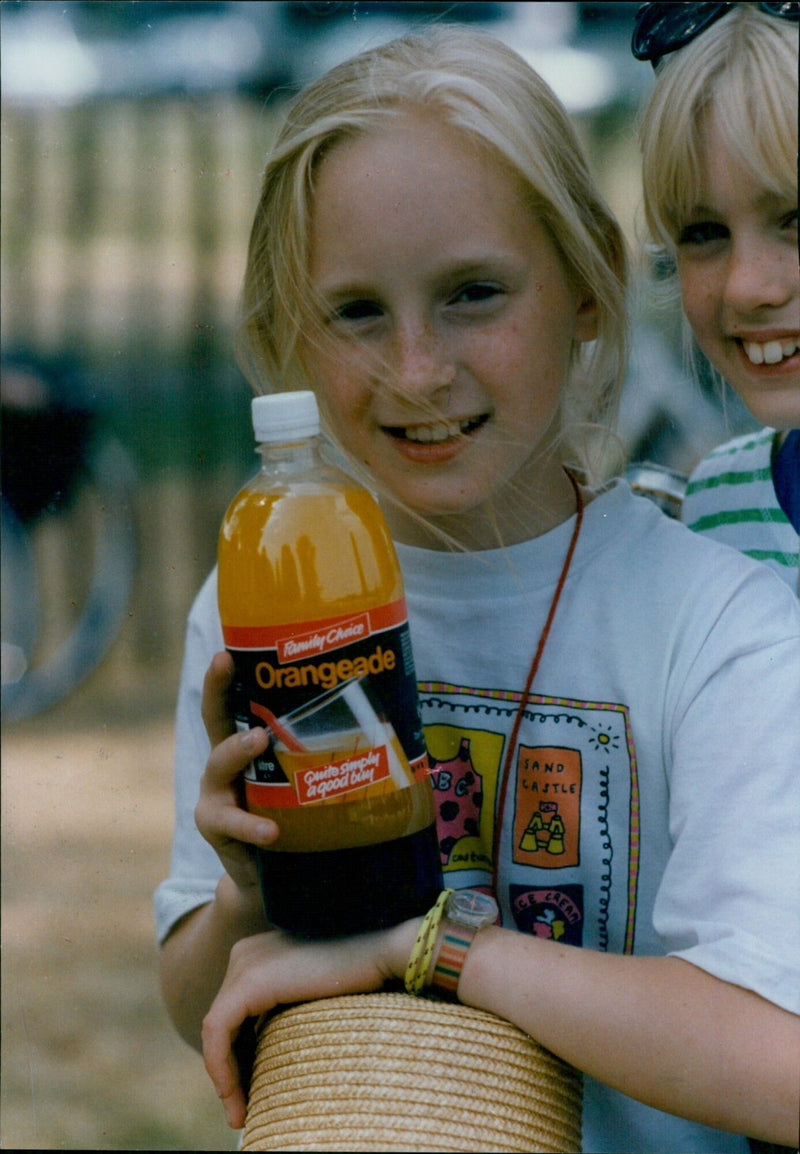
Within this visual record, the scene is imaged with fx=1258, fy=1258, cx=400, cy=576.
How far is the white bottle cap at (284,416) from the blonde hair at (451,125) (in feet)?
0.61

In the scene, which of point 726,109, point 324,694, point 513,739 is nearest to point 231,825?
point 324,694

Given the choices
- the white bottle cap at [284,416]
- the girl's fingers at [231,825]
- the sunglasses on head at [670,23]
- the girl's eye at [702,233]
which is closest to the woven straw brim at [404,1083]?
the girl's fingers at [231,825]

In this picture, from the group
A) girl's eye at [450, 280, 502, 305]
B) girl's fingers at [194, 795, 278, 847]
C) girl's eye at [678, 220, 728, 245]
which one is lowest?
girl's fingers at [194, 795, 278, 847]

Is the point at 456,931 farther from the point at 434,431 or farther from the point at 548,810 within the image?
the point at 434,431

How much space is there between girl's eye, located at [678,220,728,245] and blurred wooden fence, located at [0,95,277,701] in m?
0.35

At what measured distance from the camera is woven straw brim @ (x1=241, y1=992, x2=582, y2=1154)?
2.62 ft

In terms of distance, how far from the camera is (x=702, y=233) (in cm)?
100

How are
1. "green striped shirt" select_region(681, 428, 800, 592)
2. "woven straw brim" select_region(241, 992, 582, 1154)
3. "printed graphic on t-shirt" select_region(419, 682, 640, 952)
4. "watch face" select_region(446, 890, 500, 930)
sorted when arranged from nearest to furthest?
"woven straw brim" select_region(241, 992, 582, 1154) < "watch face" select_region(446, 890, 500, 930) < "printed graphic on t-shirt" select_region(419, 682, 640, 952) < "green striped shirt" select_region(681, 428, 800, 592)

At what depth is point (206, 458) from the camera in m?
1.45

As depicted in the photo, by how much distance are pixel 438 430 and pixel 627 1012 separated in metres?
0.46

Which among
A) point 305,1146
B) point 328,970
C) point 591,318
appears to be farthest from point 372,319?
point 305,1146

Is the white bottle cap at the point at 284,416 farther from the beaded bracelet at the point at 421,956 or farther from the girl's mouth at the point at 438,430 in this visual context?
the beaded bracelet at the point at 421,956

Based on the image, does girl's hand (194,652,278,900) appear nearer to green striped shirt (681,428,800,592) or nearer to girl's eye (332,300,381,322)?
girl's eye (332,300,381,322)

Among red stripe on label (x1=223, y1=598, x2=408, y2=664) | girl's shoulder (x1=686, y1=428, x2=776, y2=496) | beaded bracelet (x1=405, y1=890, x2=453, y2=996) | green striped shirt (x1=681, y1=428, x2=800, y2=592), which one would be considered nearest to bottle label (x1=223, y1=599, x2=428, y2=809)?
red stripe on label (x1=223, y1=598, x2=408, y2=664)
